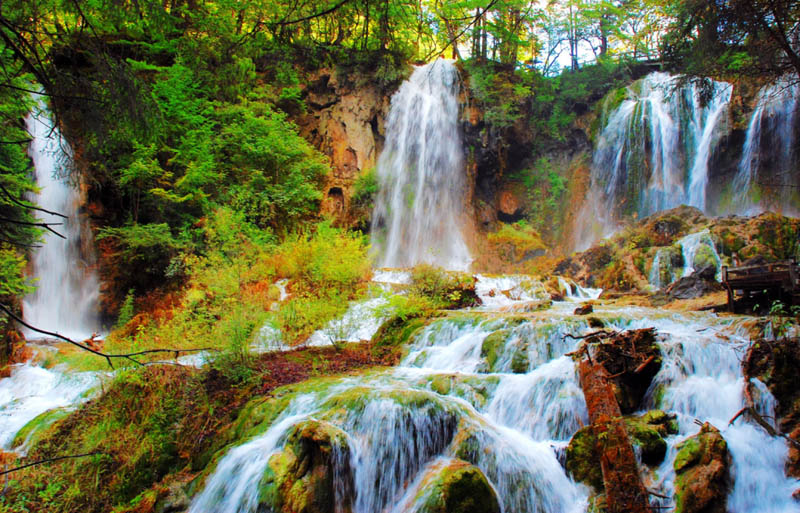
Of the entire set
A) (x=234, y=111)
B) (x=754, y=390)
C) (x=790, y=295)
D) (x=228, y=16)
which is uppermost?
(x=228, y=16)

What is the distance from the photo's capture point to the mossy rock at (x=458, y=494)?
328 centimetres

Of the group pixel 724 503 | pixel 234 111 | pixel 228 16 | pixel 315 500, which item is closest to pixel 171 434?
pixel 315 500

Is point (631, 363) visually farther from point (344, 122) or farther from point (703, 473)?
point (344, 122)

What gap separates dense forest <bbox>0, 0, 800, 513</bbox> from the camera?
3447 millimetres

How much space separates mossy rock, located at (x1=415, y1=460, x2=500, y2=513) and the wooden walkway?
215 inches

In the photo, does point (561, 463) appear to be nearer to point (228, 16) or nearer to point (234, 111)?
point (234, 111)

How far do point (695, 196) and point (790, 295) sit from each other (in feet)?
34.4

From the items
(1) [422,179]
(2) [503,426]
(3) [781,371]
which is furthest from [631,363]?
(1) [422,179]

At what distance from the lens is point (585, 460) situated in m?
3.65

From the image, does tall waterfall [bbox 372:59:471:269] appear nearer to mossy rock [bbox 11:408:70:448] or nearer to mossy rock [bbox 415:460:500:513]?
mossy rock [bbox 11:408:70:448]

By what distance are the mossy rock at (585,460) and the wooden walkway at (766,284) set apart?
4443mm

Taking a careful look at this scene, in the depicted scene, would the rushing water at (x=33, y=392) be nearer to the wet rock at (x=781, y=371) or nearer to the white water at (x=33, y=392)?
the white water at (x=33, y=392)

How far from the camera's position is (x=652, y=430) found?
3869 mm

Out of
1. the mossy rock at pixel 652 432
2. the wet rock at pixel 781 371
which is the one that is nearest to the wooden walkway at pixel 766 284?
the wet rock at pixel 781 371
